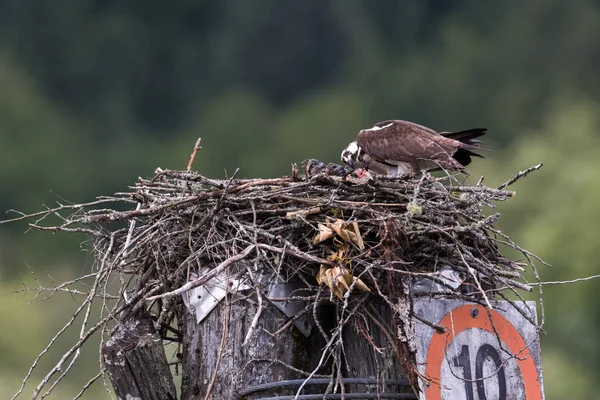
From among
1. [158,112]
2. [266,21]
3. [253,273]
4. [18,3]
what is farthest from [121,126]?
[253,273]

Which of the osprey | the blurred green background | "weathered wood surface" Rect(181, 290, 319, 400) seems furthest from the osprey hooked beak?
the blurred green background

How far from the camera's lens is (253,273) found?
4930mm

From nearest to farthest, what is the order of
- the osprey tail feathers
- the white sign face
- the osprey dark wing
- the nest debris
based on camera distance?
1. the white sign face
2. the nest debris
3. the osprey dark wing
4. the osprey tail feathers

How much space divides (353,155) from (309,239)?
2669 mm

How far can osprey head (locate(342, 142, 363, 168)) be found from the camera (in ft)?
25.0

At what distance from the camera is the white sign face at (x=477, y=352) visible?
4.63 metres

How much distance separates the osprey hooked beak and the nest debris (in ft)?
6.54

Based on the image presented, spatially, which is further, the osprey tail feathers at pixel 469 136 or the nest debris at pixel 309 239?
the osprey tail feathers at pixel 469 136

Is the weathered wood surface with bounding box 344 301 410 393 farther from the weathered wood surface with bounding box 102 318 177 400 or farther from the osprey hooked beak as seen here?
the osprey hooked beak

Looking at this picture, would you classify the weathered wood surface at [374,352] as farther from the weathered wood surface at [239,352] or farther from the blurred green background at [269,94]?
the blurred green background at [269,94]

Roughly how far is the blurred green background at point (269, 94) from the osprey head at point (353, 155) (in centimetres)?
1261

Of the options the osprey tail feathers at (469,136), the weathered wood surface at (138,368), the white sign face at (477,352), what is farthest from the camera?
the osprey tail feathers at (469,136)

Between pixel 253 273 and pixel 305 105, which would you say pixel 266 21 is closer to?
pixel 305 105

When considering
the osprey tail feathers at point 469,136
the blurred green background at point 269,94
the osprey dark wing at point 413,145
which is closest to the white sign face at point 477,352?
the osprey dark wing at point 413,145
